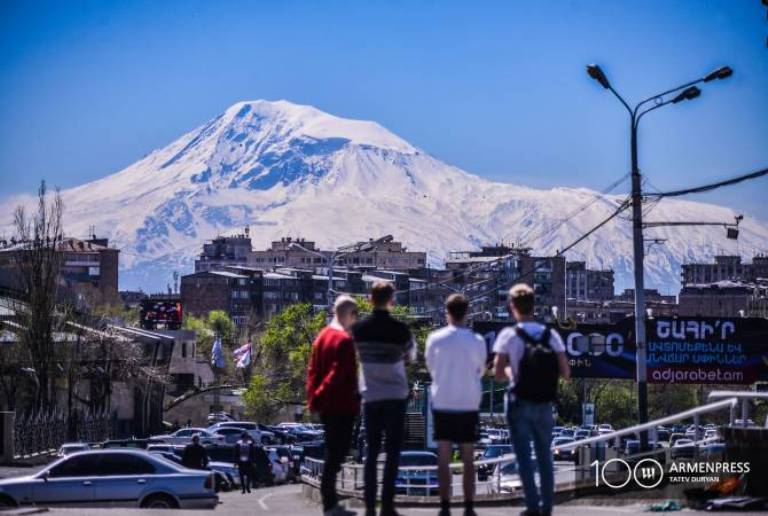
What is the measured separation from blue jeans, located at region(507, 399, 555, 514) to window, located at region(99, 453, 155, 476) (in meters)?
13.6

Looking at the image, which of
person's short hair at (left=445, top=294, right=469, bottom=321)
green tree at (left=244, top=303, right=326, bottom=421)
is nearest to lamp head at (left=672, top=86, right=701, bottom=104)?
person's short hair at (left=445, top=294, right=469, bottom=321)

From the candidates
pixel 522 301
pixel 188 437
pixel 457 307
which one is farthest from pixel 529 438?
pixel 188 437

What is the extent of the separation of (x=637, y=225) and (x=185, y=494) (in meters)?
13.2

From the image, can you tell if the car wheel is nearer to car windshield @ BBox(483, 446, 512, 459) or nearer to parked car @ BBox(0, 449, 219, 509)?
parked car @ BBox(0, 449, 219, 509)

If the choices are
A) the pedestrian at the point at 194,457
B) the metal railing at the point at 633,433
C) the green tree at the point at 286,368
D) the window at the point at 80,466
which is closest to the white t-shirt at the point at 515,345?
the metal railing at the point at 633,433

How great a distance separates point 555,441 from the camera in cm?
5944

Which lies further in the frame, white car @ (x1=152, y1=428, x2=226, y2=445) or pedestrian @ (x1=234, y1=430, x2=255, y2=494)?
white car @ (x1=152, y1=428, x2=226, y2=445)

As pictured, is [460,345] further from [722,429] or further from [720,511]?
[722,429]

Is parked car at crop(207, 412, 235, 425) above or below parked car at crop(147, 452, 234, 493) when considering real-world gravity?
above

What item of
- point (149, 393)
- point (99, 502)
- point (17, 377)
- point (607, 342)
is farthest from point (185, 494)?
point (149, 393)

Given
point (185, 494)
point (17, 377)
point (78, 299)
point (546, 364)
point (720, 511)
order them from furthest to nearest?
point (78, 299) → point (17, 377) → point (185, 494) → point (720, 511) → point (546, 364)

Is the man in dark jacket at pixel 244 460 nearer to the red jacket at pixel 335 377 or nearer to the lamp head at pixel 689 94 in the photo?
the lamp head at pixel 689 94

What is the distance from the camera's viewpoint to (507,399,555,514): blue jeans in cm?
1319

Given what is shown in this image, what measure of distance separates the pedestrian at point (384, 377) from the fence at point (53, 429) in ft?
113
